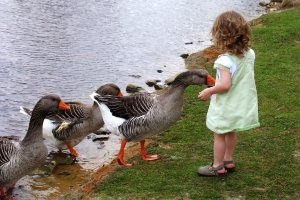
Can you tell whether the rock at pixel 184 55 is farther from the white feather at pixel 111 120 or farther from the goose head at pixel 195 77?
the goose head at pixel 195 77

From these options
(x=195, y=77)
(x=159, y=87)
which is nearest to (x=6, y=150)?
(x=195, y=77)

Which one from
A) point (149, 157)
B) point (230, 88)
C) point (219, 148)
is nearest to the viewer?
point (230, 88)

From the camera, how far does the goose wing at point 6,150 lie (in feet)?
25.8

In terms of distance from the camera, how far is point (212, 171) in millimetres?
7297

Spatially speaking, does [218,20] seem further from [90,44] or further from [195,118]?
[90,44]

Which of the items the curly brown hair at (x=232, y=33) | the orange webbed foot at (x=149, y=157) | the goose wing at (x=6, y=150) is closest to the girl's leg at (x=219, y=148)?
the curly brown hair at (x=232, y=33)

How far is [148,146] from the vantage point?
9.49 meters

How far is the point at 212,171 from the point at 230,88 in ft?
4.20

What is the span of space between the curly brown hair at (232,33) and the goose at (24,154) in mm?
3138

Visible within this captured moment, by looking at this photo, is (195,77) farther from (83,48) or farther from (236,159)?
(83,48)

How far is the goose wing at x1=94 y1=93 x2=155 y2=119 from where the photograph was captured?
8.49m

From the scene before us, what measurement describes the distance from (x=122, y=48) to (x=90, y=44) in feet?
4.24

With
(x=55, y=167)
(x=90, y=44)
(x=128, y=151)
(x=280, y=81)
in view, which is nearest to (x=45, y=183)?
(x=55, y=167)

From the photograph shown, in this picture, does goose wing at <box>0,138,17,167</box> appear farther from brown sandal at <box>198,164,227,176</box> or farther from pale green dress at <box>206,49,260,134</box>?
pale green dress at <box>206,49,260,134</box>
